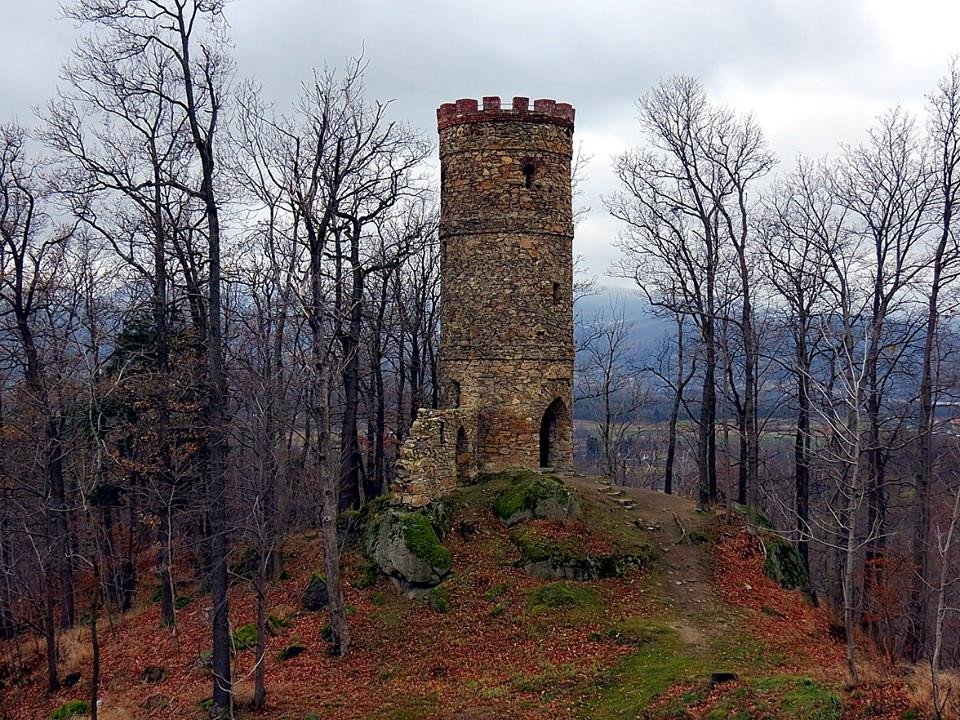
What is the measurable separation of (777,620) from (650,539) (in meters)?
3.59

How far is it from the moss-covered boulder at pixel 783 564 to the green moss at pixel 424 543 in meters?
7.74

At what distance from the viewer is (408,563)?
1695 cm

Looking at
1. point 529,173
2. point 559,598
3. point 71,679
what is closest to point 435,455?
point 559,598

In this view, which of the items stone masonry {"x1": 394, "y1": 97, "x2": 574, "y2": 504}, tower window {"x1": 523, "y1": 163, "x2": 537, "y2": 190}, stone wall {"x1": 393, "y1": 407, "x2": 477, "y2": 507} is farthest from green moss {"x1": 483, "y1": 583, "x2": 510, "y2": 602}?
tower window {"x1": 523, "y1": 163, "x2": 537, "y2": 190}

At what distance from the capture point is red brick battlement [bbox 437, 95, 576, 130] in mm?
20172

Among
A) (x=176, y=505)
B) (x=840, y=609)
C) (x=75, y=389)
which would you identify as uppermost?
(x=75, y=389)

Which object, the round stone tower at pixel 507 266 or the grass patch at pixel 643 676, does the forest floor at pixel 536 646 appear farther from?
the round stone tower at pixel 507 266

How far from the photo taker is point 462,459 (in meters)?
19.8

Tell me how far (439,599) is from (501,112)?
494 inches

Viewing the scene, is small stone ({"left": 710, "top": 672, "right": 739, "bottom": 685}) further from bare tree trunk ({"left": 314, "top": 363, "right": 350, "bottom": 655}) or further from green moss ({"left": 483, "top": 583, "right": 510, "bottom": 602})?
bare tree trunk ({"left": 314, "top": 363, "right": 350, "bottom": 655})

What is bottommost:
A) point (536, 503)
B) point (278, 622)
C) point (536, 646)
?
point (278, 622)

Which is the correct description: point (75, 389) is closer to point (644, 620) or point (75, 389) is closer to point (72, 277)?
point (72, 277)

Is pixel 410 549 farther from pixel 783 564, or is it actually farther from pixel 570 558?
pixel 783 564

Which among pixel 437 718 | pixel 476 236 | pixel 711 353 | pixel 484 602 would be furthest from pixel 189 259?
pixel 711 353
